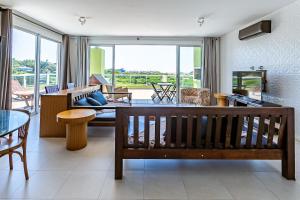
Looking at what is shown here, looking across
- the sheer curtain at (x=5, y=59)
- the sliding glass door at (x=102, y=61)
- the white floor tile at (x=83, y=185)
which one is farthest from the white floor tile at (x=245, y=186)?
the sliding glass door at (x=102, y=61)

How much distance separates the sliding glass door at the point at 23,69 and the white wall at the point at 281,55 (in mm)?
5474

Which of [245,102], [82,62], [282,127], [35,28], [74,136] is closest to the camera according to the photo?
[282,127]

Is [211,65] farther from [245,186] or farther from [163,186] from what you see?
[163,186]

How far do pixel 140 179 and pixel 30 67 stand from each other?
190 inches

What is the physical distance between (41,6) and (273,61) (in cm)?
470

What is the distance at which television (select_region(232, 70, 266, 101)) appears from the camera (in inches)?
187

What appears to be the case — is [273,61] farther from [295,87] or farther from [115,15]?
[115,15]

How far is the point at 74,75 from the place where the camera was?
7797 millimetres

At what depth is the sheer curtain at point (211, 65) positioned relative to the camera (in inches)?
305

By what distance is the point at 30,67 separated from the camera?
586cm

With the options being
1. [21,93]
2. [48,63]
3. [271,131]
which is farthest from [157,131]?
[48,63]

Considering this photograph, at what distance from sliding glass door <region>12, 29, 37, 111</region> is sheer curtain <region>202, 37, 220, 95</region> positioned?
17.0 ft

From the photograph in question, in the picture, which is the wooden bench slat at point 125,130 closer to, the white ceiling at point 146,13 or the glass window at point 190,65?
the white ceiling at point 146,13

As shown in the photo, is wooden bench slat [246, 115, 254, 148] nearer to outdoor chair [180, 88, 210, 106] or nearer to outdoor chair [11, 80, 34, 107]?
outdoor chair [180, 88, 210, 106]
